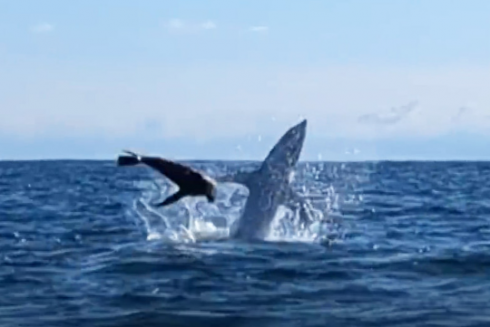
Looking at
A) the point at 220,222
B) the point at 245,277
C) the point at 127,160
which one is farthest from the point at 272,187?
the point at 127,160

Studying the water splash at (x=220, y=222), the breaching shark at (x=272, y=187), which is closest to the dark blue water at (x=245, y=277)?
the water splash at (x=220, y=222)

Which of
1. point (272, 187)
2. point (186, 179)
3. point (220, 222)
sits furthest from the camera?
point (220, 222)

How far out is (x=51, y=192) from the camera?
56.5 metres

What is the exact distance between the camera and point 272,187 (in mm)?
26375

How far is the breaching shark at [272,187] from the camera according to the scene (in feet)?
86.4

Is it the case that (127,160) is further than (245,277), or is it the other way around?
(245,277)

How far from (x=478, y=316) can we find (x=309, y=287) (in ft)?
10.6

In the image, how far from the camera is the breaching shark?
26328mm

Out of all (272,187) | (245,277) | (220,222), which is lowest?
(245,277)

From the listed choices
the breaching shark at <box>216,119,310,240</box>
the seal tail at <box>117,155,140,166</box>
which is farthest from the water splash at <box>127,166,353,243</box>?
the seal tail at <box>117,155,140,166</box>

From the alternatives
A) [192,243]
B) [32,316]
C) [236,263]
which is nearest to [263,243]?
[192,243]

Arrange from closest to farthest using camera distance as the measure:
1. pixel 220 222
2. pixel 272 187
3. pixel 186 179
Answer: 1. pixel 186 179
2. pixel 272 187
3. pixel 220 222

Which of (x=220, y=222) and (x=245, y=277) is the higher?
(x=220, y=222)

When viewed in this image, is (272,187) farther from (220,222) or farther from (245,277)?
(245,277)
